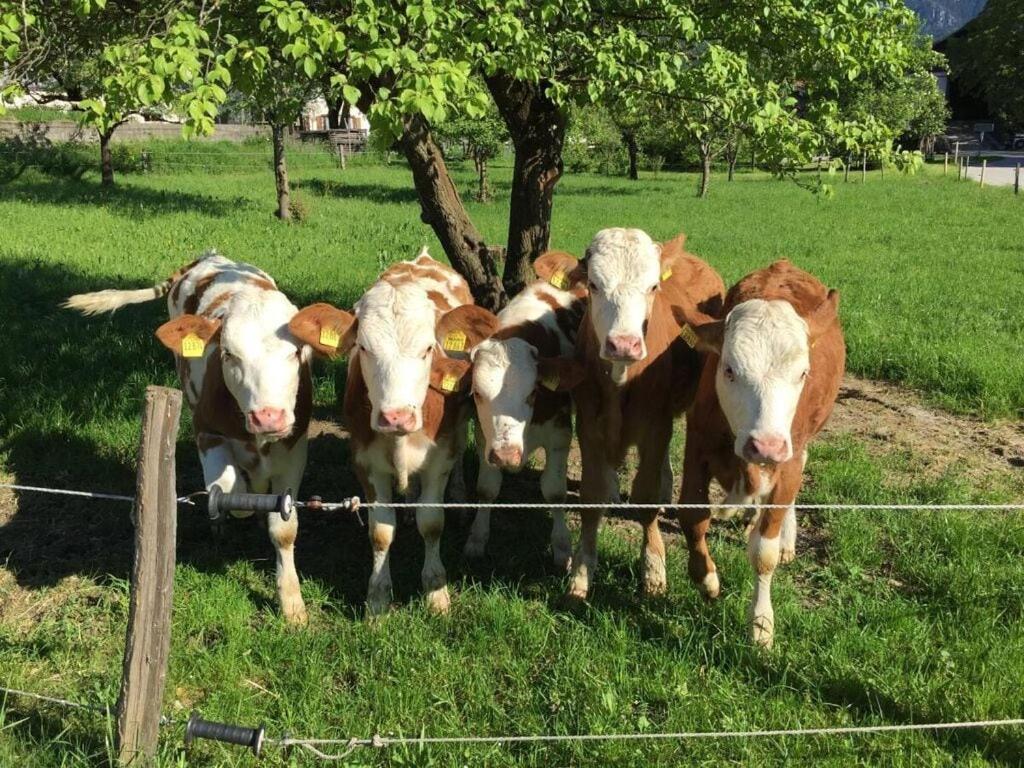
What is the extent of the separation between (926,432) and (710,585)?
10.7 ft

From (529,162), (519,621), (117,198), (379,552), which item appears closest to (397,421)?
(379,552)

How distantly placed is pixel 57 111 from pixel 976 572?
41493 mm

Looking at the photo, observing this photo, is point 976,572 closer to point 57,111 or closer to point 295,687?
point 295,687

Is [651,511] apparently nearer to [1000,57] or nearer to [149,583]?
[149,583]

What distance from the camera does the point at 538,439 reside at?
16.5ft

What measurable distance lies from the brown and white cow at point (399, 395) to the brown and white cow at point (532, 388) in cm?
18

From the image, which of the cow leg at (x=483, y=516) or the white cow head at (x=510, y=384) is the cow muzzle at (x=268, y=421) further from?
the cow leg at (x=483, y=516)

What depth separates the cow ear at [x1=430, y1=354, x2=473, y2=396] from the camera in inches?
182

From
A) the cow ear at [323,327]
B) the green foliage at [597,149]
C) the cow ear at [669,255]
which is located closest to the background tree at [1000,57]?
the green foliage at [597,149]

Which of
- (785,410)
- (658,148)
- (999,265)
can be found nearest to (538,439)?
(785,410)

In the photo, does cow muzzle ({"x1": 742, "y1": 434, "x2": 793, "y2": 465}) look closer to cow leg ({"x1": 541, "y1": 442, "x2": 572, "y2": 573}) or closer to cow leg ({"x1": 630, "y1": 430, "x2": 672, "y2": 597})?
cow leg ({"x1": 630, "y1": 430, "x2": 672, "y2": 597})

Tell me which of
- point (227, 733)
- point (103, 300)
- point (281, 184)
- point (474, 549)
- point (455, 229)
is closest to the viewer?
point (227, 733)

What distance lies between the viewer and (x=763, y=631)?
4031mm

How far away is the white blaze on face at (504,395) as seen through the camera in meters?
4.35
